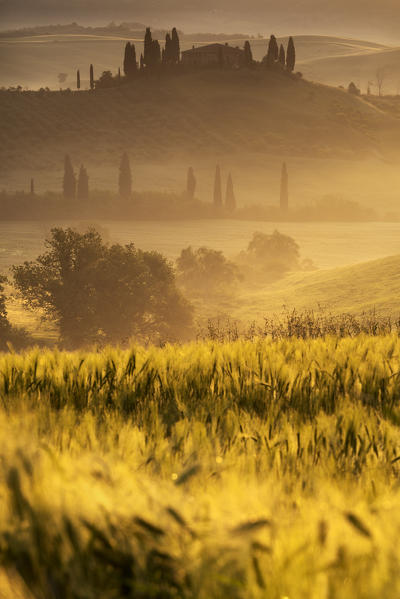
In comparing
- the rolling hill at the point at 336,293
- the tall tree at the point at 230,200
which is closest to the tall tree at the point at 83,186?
the tall tree at the point at 230,200

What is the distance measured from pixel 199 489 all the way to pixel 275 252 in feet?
327

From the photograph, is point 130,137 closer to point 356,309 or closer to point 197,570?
point 356,309

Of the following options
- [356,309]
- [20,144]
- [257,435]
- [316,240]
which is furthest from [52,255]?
[20,144]

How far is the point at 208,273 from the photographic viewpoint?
271ft

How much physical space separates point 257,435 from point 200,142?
203 meters

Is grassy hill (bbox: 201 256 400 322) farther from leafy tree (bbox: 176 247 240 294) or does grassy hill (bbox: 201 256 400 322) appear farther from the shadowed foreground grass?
the shadowed foreground grass

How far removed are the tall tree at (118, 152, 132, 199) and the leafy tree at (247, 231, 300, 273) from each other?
47.3 meters

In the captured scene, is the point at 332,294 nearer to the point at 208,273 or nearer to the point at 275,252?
the point at 208,273

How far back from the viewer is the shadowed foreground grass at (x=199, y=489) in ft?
4.56

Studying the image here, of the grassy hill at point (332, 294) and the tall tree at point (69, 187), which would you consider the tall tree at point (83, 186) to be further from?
the grassy hill at point (332, 294)

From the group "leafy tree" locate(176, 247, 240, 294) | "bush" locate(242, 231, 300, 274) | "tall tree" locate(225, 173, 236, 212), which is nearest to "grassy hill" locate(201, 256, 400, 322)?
"leafy tree" locate(176, 247, 240, 294)

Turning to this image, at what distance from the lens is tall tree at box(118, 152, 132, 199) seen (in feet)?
452

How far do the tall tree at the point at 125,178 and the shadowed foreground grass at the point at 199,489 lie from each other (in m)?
136

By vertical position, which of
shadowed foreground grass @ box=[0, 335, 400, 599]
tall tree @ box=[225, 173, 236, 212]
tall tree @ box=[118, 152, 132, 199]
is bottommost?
tall tree @ box=[225, 173, 236, 212]
